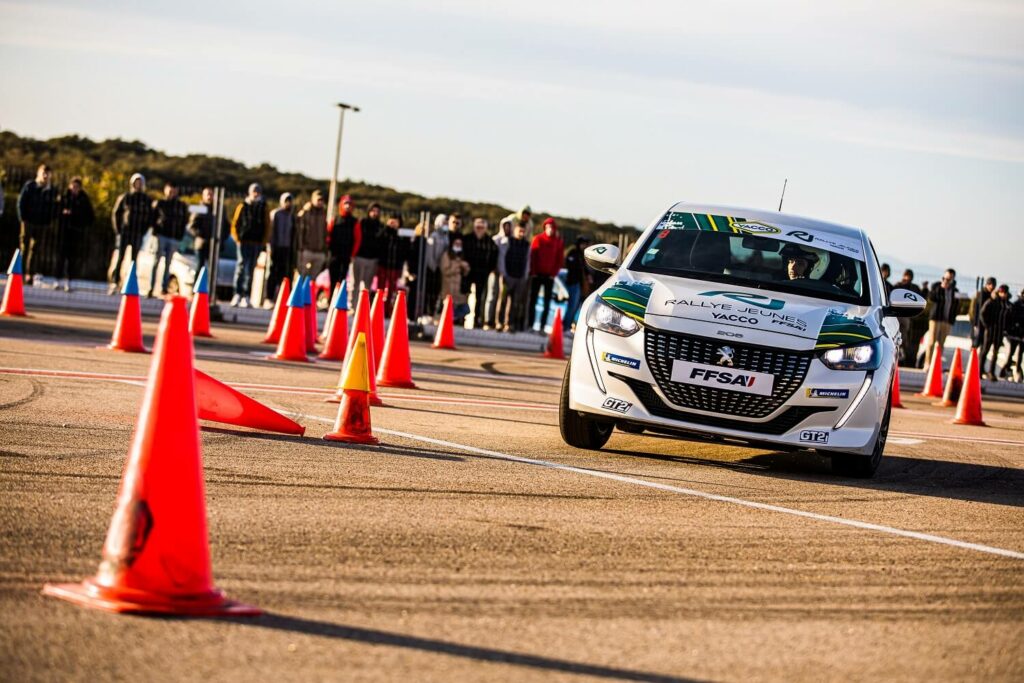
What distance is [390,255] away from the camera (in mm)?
24609

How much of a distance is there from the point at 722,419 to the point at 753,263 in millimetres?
Result: 1720

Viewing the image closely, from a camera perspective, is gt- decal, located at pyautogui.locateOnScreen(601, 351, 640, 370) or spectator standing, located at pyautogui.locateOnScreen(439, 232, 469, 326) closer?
gt- decal, located at pyautogui.locateOnScreen(601, 351, 640, 370)

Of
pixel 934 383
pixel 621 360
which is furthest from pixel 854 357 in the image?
pixel 934 383

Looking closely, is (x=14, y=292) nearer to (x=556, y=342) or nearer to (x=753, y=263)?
(x=556, y=342)

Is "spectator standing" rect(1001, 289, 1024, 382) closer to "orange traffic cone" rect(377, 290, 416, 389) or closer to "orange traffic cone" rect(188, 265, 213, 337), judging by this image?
"orange traffic cone" rect(188, 265, 213, 337)

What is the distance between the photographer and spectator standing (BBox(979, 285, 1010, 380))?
91.0 feet

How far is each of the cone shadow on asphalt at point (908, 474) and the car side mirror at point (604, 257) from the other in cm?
136

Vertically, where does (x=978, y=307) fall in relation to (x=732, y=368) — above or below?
above

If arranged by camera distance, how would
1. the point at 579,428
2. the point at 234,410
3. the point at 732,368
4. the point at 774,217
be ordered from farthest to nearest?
1. the point at 774,217
2. the point at 579,428
3. the point at 234,410
4. the point at 732,368

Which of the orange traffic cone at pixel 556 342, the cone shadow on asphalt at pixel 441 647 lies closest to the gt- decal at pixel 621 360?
the cone shadow on asphalt at pixel 441 647

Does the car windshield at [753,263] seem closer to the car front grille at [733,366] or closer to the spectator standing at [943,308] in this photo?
the car front grille at [733,366]

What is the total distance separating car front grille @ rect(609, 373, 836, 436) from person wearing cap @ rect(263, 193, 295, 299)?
1450cm

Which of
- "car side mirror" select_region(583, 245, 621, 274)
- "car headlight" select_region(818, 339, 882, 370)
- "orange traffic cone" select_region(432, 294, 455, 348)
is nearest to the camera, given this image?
"car headlight" select_region(818, 339, 882, 370)

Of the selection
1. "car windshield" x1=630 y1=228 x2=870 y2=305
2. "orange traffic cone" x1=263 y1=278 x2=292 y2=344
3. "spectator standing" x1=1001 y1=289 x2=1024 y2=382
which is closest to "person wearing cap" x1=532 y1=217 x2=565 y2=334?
"orange traffic cone" x1=263 y1=278 x2=292 y2=344
